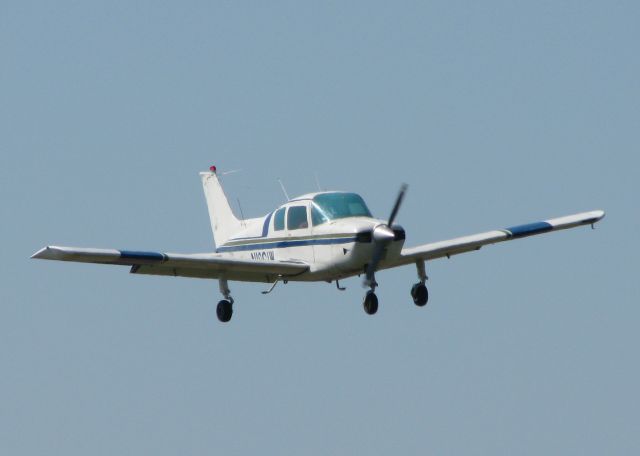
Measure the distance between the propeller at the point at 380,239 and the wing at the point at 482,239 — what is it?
501mm

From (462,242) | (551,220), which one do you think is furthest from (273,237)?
(551,220)

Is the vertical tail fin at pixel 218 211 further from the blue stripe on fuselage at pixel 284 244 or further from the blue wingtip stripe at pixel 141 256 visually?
the blue wingtip stripe at pixel 141 256

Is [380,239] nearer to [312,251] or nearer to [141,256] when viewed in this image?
[312,251]

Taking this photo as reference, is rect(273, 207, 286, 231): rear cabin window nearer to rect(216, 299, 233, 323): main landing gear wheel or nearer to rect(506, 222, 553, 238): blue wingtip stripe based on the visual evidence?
rect(216, 299, 233, 323): main landing gear wheel

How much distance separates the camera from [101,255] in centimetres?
4538

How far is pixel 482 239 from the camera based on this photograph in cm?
4931

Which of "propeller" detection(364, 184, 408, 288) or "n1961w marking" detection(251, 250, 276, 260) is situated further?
"n1961w marking" detection(251, 250, 276, 260)

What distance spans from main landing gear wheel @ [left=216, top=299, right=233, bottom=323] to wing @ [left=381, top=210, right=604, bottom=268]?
4.63 m

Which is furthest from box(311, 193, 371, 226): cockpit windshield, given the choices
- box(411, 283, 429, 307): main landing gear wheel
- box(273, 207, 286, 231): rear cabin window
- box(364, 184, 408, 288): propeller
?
box(411, 283, 429, 307): main landing gear wheel

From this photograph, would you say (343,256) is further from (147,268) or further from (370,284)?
(147,268)

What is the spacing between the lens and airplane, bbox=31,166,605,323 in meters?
46.0

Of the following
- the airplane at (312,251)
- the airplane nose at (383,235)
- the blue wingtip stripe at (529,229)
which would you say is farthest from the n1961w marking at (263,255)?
the blue wingtip stripe at (529,229)

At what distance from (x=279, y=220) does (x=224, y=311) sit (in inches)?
111

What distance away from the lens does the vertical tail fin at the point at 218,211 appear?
53.0 meters
